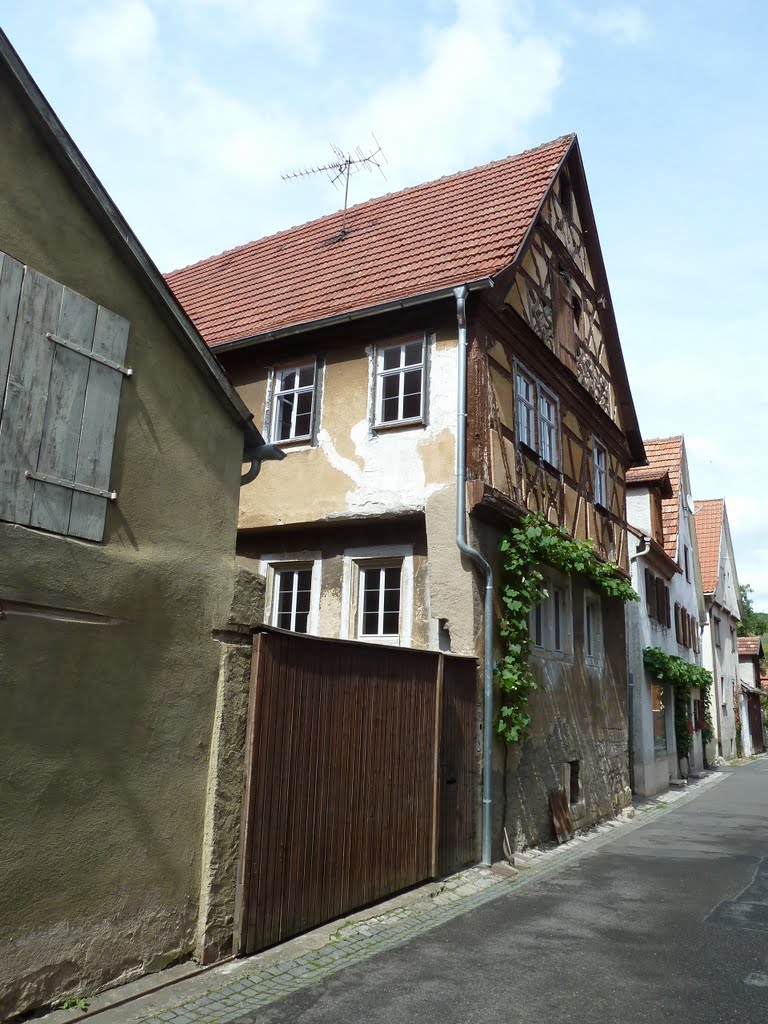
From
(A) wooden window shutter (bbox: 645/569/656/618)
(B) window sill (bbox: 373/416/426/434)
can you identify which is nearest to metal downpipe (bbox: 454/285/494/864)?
(B) window sill (bbox: 373/416/426/434)

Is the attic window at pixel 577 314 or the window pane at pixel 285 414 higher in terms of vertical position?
the attic window at pixel 577 314

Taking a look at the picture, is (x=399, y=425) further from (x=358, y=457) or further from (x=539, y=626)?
(x=539, y=626)

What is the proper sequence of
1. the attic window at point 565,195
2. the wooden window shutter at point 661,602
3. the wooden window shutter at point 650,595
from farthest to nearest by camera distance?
the wooden window shutter at point 661,602 < the wooden window shutter at point 650,595 < the attic window at point 565,195

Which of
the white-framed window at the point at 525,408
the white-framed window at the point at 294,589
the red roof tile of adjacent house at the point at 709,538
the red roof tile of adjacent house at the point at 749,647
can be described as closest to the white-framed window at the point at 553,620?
the white-framed window at the point at 525,408

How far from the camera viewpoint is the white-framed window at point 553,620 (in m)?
11.3

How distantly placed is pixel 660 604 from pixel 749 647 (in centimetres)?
2546

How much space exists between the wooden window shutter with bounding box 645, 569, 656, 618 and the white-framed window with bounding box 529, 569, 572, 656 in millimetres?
8269

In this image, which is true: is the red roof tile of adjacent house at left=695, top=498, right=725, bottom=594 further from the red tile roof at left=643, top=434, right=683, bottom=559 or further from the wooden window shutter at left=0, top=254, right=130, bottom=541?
the wooden window shutter at left=0, top=254, right=130, bottom=541

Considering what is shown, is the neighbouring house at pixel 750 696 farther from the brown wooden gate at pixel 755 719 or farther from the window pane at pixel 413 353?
the window pane at pixel 413 353

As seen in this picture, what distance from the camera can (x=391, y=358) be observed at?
34.5 ft

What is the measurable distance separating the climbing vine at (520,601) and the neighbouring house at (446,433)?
0.62ft

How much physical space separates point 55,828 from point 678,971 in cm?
398

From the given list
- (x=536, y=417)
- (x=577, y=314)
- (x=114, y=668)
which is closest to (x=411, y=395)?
(x=536, y=417)

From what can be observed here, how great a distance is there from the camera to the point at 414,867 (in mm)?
7742
